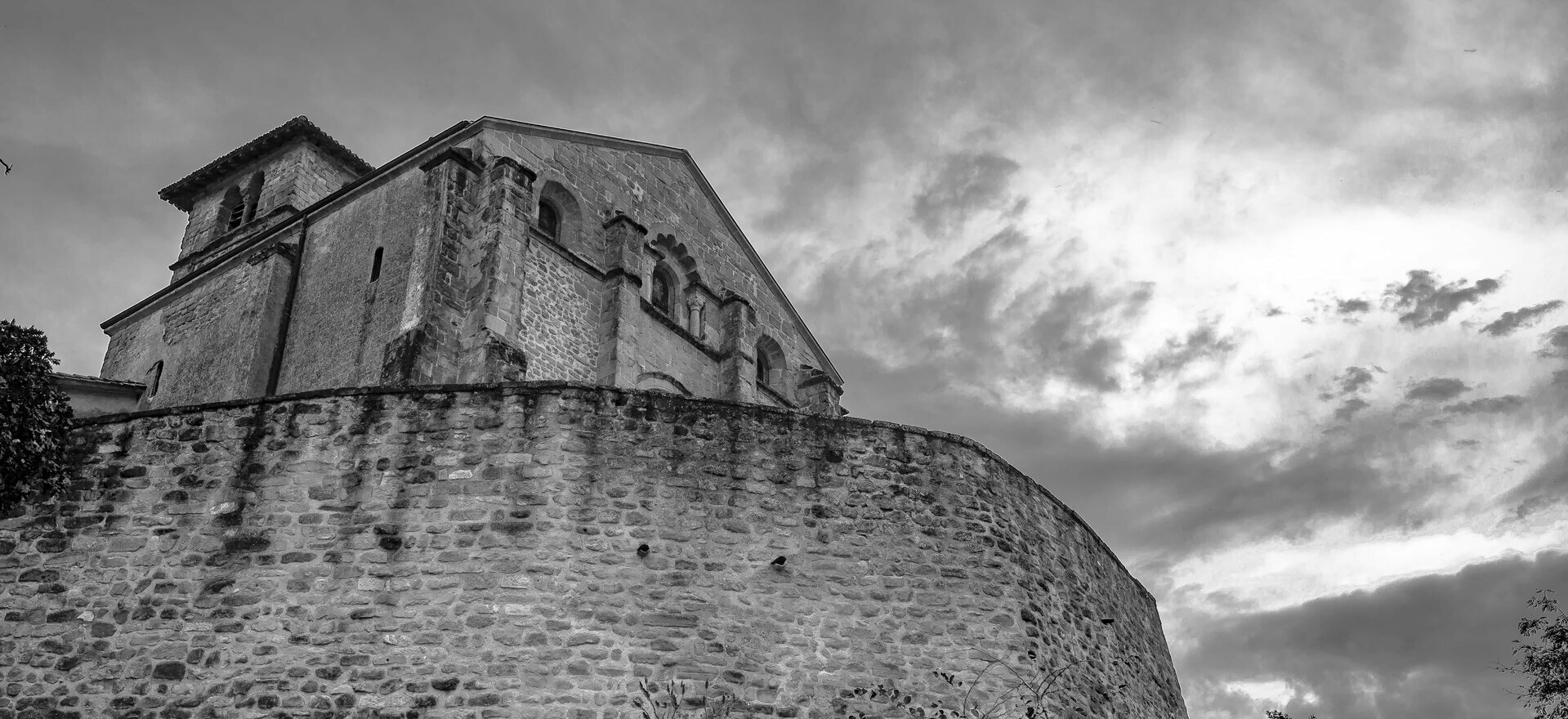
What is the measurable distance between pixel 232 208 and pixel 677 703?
78.6 feet

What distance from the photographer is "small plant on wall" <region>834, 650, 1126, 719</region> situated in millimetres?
10180

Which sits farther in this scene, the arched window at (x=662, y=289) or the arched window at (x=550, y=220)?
the arched window at (x=662, y=289)

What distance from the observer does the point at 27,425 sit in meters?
10.4

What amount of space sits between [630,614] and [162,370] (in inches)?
621

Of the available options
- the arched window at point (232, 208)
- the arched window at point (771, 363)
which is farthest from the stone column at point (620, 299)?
the arched window at point (232, 208)

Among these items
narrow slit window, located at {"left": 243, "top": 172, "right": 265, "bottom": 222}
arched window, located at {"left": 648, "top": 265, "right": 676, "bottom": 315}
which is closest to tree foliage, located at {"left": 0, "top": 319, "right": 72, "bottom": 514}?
arched window, located at {"left": 648, "top": 265, "right": 676, "bottom": 315}

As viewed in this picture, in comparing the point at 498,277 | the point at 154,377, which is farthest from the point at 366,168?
the point at 498,277

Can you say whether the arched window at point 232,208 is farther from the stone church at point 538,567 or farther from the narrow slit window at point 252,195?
the stone church at point 538,567

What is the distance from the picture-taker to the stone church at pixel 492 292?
18250mm

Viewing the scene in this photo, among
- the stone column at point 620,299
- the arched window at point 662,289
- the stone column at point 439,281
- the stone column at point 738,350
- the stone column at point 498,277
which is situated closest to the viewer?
the stone column at point 439,281

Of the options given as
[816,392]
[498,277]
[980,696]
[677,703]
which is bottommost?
[677,703]

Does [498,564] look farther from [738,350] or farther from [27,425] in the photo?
[738,350]

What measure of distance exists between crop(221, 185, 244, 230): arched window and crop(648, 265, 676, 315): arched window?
38.0ft

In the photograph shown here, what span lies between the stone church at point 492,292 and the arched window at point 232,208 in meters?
5.13
